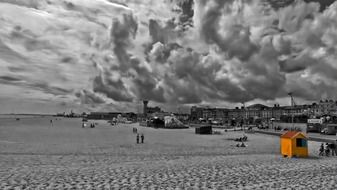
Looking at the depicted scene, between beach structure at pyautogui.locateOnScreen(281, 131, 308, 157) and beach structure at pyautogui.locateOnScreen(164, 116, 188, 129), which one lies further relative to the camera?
beach structure at pyautogui.locateOnScreen(164, 116, 188, 129)

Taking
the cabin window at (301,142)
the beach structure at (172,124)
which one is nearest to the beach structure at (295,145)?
the cabin window at (301,142)

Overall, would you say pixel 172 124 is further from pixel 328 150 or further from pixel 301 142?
pixel 301 142

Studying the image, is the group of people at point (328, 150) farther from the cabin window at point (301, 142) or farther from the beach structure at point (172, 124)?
the beach structure at point (172, 124)

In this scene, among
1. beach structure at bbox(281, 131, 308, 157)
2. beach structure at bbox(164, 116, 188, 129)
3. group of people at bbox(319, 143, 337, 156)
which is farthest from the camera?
beach structure at bbox(164, 116, 188, 129)

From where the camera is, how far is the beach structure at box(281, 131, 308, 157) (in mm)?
23219

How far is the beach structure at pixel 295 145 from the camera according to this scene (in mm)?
23219

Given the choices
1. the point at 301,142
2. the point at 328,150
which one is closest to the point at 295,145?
the point at 301,142

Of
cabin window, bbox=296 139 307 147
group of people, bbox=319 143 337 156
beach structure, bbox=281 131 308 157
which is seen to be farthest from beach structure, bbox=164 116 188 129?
cabin window, bbox=296 139 307 147

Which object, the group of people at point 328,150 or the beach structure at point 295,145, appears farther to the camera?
the group of people at point 328,150

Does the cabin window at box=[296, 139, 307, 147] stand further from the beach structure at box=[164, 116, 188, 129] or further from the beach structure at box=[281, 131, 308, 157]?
the beach structure at box=[164, 116, 188, 129]

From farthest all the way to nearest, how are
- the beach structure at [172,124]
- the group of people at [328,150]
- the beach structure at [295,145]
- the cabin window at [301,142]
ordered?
the beach structure at [172,124], the group of people at [328,150], the cabin window at [301,142], the beach structure at [295,145]

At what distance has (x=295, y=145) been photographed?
23.3 meters

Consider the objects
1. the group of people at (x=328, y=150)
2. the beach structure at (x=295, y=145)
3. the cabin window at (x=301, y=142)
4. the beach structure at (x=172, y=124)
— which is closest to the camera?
the beach structure at (x=295, y=145)

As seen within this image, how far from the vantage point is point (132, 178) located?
1436 centimetres
